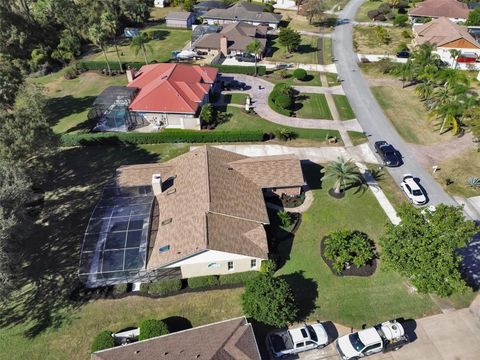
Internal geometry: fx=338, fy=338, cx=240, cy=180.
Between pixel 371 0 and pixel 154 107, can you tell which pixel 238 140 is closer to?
pixel 154 107

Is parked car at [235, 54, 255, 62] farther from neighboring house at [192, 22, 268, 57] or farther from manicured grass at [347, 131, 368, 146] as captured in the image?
manicured grass at [347, 131, 368, 146]

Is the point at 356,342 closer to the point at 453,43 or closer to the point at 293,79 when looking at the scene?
the point at 293,79

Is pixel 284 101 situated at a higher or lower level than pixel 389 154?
higher

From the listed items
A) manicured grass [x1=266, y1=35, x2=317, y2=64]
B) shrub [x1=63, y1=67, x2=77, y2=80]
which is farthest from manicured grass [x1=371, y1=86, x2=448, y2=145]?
shrub [x1=63, y1=67, x2=77, y2=80]

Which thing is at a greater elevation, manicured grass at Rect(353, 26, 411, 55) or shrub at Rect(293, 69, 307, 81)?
manicured grass at Rect(353, 26, 411, 55)

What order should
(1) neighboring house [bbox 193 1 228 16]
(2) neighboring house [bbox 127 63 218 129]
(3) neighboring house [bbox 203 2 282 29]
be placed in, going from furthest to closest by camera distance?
(1) neighboring house [bbox 193 1 228 16] < (3) neighboring house [bbox 203 2 282 29] < (2) neighboring house [bbox 127 63 218 129]

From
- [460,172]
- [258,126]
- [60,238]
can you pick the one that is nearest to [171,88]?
[258,126]
